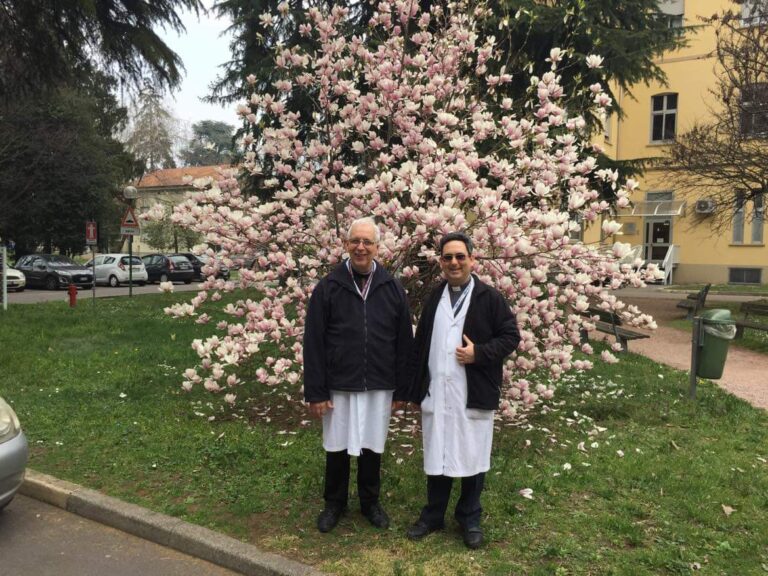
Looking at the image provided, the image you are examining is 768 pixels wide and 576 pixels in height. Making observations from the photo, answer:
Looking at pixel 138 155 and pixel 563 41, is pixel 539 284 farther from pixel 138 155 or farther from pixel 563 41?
pixel 138 155

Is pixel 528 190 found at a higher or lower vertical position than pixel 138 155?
lower

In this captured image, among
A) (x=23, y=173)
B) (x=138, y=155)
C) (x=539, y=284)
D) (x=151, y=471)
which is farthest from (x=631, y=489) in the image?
(x=138, y=155)

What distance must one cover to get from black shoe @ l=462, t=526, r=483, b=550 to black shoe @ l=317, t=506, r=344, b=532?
0.83 meters

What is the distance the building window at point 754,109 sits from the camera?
1248 centimetres

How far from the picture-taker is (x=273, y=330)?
5.55m

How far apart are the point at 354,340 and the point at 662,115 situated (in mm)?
28915

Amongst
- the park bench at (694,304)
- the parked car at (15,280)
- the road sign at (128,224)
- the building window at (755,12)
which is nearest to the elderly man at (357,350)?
the park bench at (694,304)

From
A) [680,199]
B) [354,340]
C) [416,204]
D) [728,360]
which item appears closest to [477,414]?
[354,340]

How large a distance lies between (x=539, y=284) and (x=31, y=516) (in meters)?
4.43

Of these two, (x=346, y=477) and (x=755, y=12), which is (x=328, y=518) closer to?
(x=346, y=477)

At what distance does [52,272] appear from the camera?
26.6m

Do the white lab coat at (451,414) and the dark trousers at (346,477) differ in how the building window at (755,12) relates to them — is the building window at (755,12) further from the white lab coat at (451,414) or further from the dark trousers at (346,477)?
the dark trousers at (346,477)

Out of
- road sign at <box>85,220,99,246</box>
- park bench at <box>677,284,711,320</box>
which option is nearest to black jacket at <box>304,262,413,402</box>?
park bench at <box>677,284,711,320</box>

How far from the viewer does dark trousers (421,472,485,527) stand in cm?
375
